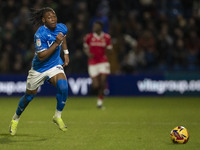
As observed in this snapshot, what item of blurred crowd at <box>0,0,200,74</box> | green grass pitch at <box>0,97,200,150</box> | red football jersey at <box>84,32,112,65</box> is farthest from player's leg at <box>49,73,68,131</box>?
blurred crowd at <box>0,0,200,74</box>

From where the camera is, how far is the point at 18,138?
26.1 ft

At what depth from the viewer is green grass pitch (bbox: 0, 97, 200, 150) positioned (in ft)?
23.8

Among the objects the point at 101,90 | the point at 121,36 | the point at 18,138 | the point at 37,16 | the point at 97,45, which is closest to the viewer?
the point at 18,138

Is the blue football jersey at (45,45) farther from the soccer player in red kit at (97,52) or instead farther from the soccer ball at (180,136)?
the soccer player in red kit at (97,52)

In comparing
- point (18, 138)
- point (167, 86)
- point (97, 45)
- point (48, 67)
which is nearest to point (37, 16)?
point (48, 67)

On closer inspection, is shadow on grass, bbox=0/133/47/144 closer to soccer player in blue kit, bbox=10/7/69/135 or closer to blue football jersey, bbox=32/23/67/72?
soccer player in blue kit, bbox=10/7/69/135

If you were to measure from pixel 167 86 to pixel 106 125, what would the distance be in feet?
26.5

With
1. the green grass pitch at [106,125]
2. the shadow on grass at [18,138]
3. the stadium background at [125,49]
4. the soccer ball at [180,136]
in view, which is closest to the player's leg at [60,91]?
the green grass pitch at [106,125]

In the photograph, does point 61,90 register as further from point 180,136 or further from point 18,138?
point 180,136

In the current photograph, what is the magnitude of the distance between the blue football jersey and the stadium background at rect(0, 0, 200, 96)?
894 cm

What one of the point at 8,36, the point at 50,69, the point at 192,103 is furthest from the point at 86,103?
the point at 50,69

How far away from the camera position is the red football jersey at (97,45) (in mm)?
14438

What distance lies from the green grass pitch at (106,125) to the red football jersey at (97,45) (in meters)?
1.40

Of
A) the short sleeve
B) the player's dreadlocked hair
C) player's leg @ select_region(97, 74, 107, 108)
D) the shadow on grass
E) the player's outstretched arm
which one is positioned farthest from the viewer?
player's leg @ select_region(97, 74, 107, 108)
